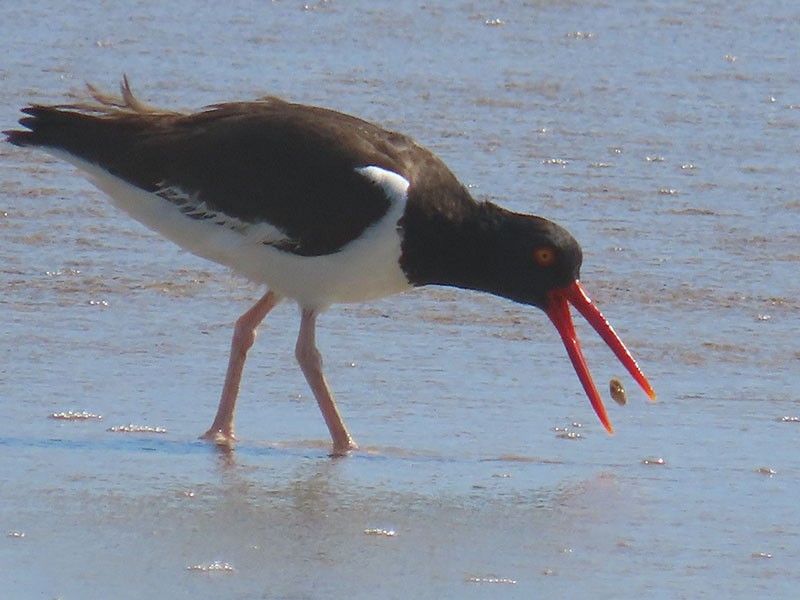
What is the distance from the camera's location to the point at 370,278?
5.74m

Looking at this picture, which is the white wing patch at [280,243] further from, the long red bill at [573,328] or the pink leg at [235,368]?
the long red bill at [573,328]

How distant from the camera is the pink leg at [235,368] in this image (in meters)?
5.47

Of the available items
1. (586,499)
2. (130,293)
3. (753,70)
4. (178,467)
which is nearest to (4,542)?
(178,467)

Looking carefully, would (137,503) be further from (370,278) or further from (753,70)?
(753,70)

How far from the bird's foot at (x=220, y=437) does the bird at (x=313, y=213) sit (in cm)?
13

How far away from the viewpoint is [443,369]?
6.15 m

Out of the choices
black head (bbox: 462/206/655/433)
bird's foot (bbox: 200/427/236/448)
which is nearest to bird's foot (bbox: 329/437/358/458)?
bird's foot (bbox: 200/427/236/448)

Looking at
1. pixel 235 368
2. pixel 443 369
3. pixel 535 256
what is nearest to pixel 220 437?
pixel 235 368

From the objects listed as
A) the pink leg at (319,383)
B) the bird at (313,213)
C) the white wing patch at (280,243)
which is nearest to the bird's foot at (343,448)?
the pink leg at (319,383)

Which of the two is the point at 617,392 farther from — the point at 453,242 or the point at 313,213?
the point at 313,213

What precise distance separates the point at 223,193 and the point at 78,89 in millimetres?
4150

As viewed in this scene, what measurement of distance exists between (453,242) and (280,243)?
0.56 m

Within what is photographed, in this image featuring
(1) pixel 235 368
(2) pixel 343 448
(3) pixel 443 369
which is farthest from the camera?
(3) pixel 443 369

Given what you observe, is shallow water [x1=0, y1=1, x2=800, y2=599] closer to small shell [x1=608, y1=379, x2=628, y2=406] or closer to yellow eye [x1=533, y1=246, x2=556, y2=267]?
small shell [x1=608, y1=379, x2=628, y2=406]
